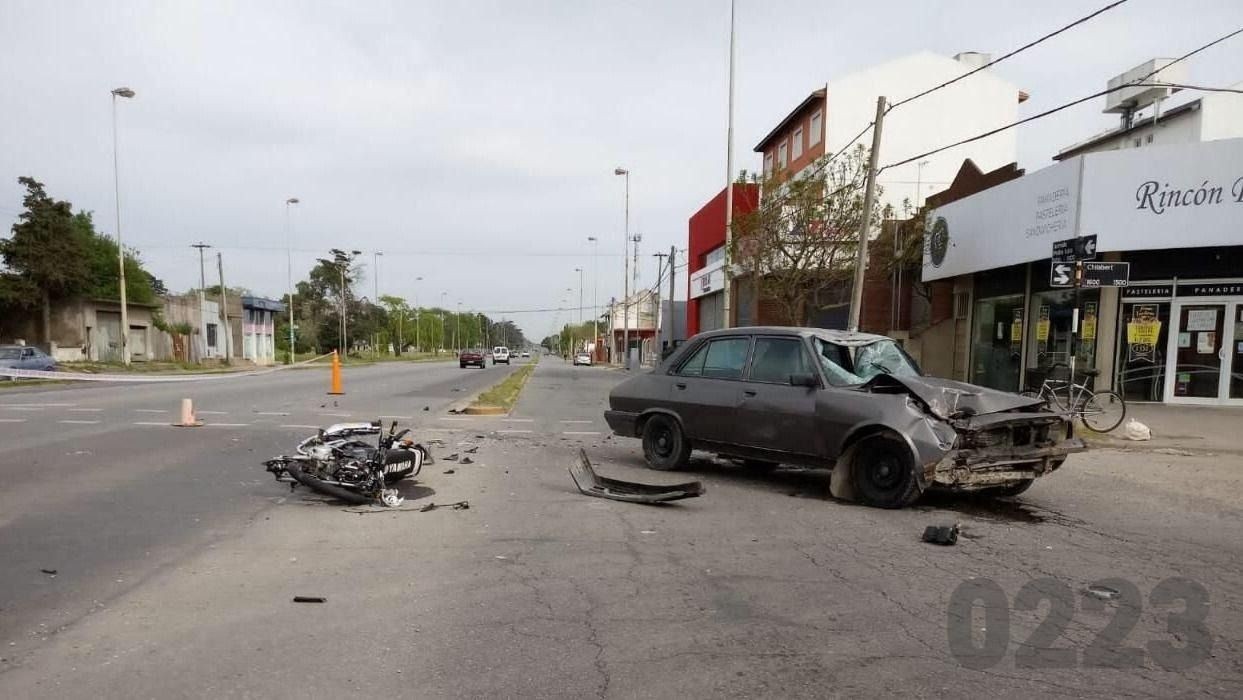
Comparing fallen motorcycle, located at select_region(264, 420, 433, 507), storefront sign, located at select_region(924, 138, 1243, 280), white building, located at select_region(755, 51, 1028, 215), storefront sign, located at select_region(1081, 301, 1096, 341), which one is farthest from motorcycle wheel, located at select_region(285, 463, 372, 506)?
white building, located at select_region(755, 51, 1028, 215)

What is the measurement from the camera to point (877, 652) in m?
3.55

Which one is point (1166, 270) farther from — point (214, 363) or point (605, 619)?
point (214, 363)

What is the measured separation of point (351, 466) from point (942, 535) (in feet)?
16.6

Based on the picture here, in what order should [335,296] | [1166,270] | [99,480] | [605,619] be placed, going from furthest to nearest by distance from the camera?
[335,296] < [1166,270] < [99,480] < [605,619]

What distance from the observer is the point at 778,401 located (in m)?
A: 7.20

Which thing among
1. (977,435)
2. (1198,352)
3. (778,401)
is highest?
(1198,352)

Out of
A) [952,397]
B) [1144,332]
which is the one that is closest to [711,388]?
[952,397]

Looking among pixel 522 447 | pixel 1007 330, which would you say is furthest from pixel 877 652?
pixel 1007 330

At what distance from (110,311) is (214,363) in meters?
7.04

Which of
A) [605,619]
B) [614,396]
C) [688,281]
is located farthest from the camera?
[688,281]

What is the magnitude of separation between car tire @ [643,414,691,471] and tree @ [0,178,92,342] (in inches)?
1724

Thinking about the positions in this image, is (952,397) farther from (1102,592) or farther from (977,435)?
(1102,592)

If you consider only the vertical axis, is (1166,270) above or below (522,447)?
above

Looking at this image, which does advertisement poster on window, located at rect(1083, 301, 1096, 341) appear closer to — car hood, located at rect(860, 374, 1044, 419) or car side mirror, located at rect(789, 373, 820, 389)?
car hood, located at rect(860, 374, 1044, 419)
